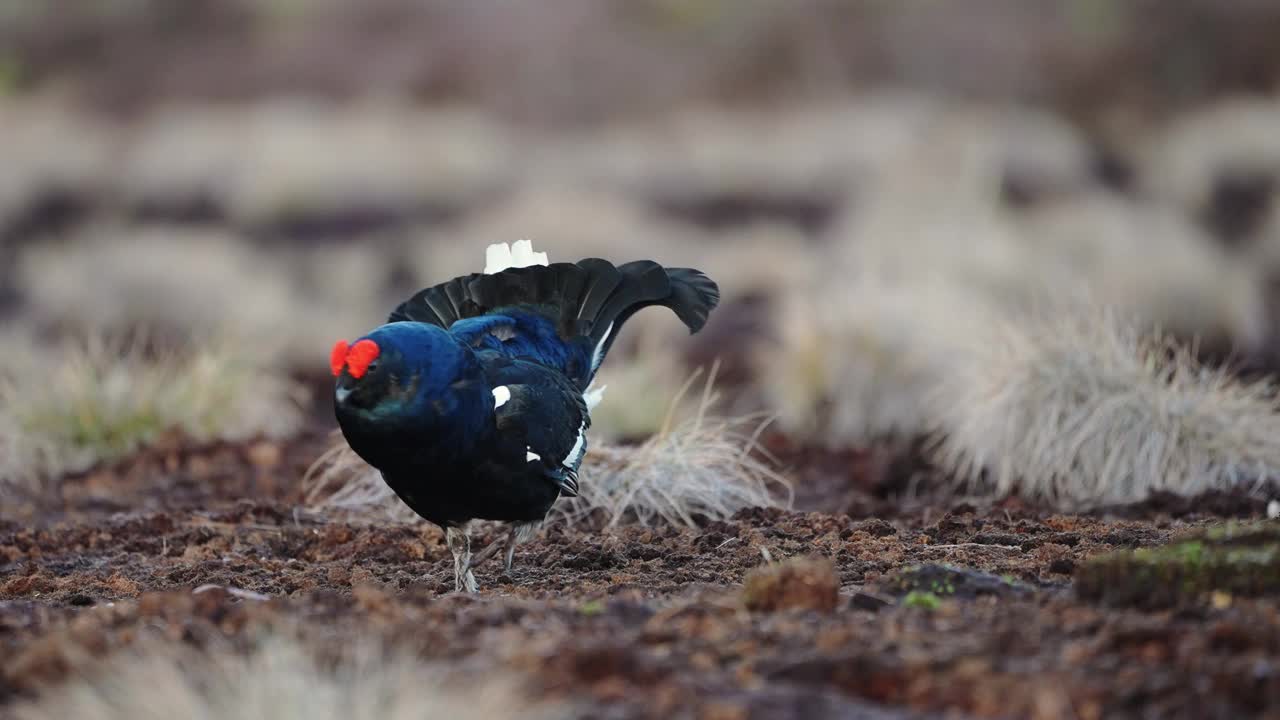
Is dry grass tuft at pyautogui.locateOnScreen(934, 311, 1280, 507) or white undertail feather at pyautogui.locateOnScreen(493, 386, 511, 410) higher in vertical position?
white undertail feather at pyautogui.locateOnScreen(493, 386, 511, 410)

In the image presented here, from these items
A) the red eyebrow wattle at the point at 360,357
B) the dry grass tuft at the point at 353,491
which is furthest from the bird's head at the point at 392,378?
the dry grass tuft at the point at 353,491

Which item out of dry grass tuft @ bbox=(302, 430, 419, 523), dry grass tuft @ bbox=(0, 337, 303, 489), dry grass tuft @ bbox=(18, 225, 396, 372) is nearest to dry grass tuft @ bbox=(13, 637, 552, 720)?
dry grass tuft @ bbox=(302, 430, 419, 523)

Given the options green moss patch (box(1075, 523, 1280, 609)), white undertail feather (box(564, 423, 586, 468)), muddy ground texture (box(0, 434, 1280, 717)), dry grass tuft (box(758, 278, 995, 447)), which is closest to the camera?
muddy ground texture (box(0, 434, 1280, 717))

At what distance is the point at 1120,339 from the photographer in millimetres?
8203

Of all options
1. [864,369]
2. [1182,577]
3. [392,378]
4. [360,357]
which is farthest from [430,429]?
[864,369]

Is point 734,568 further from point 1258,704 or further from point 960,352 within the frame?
point 960,352

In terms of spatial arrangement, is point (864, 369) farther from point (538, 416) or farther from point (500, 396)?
point (500, 396)

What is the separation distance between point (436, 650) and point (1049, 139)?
2224cm

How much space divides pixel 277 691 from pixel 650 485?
12.9 ft

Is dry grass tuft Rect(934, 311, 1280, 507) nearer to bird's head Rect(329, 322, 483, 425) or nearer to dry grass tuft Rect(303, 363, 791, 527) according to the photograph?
dry grass tuft Rect(303, 363, 791, 527)

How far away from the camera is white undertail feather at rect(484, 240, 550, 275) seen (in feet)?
20.9

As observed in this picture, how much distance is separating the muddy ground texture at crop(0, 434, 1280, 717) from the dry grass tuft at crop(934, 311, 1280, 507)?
71 centimetres

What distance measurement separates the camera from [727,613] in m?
4.21

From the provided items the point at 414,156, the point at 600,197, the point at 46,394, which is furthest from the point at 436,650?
the point at 414,156
